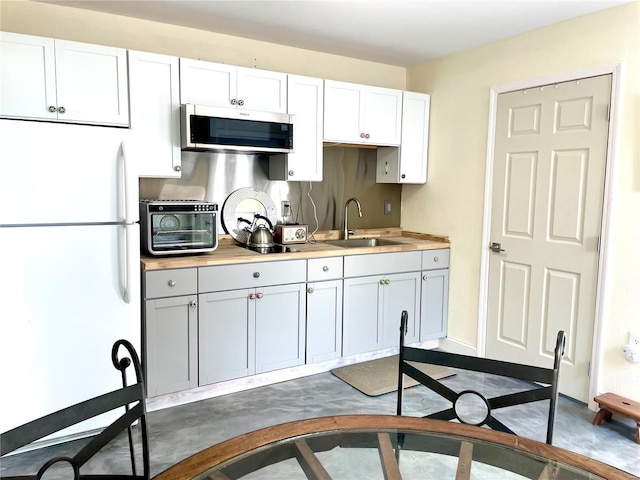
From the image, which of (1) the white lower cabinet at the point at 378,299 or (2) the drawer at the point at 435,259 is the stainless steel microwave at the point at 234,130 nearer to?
(1) the white lower cabinet at the point at 378,299

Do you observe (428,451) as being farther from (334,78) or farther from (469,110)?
(334,78)

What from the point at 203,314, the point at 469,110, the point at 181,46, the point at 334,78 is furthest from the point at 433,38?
the point at 203,314

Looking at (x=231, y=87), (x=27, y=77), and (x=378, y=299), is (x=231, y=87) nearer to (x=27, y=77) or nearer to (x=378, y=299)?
(x=27, y=77)

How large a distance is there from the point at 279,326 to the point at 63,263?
140 cm

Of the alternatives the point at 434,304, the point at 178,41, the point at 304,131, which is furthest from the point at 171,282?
the point at 434,304

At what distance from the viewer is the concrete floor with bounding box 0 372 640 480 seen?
235 cm

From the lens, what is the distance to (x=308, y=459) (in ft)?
4.04

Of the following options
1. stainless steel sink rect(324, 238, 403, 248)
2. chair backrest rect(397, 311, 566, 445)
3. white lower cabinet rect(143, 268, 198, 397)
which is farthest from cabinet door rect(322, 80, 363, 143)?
chair backrest rect(397, 311, 566, 445)

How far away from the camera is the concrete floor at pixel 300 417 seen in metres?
2.35

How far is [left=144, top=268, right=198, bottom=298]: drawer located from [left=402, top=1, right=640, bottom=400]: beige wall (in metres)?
2.15

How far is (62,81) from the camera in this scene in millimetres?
2596

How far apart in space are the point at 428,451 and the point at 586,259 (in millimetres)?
2168

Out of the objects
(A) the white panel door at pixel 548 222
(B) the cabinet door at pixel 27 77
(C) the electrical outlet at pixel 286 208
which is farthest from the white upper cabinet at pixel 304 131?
(B) the cabinet door at pixel 27 77

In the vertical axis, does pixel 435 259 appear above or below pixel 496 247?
below
